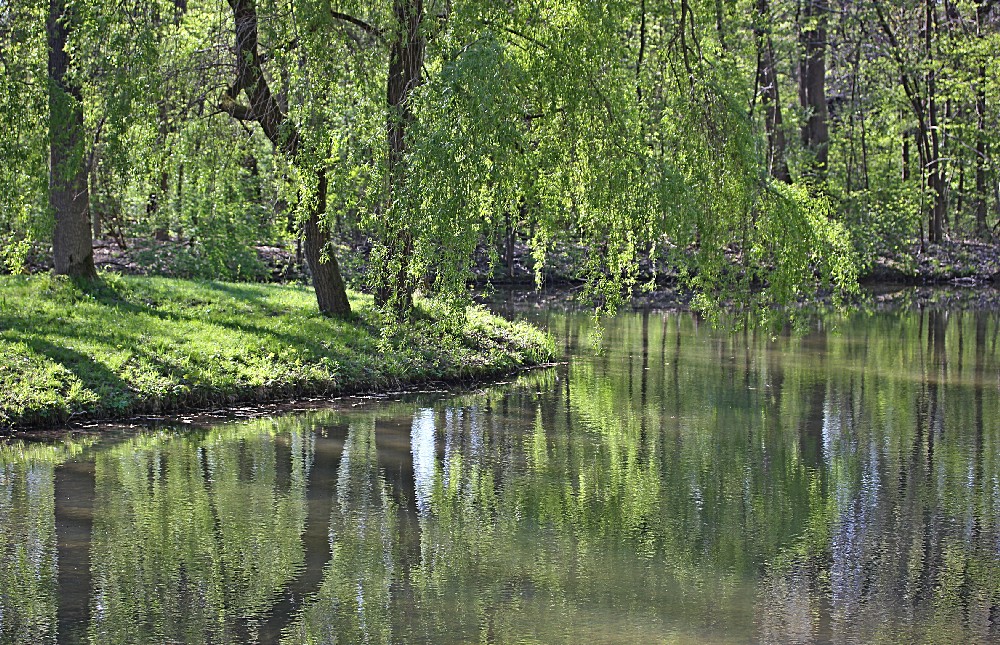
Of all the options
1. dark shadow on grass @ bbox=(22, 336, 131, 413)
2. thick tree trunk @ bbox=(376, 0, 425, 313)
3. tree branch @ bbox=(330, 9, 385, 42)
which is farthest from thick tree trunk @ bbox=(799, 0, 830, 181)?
dark shadow on grass @ bbox=(22, 336, 131, 413)

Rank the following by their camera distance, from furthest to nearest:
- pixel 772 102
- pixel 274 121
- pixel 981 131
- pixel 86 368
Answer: pixel 981 131, pixel 772 102, pixel 274 121, pixel 86 368

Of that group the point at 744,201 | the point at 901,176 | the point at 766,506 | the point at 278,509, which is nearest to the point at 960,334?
the point at 744,201

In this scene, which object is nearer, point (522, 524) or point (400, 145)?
point (522, 524)

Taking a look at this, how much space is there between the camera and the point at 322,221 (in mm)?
11484

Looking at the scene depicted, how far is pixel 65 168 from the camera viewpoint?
472 inches

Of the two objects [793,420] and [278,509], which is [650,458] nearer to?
[793,420]

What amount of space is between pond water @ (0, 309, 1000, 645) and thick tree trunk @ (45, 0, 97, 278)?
3.15 m

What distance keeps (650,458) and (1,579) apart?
6.05 m

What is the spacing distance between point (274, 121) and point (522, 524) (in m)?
8.93

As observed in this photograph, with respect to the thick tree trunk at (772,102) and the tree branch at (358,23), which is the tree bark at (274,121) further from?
the thick tree trunk at (772,102)

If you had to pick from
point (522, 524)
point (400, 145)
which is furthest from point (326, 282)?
point (522, 524)

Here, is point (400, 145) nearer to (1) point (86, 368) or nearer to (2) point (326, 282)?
(1) point (86, 368)

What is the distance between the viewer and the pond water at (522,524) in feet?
22.4

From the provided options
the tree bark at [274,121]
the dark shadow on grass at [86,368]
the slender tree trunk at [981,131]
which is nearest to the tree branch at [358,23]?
the tree bark at [274,121]
